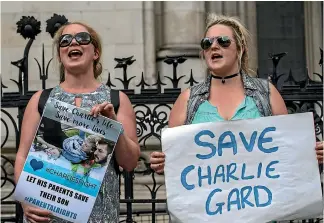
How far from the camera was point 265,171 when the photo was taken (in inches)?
178

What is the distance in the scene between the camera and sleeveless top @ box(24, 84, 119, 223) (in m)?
4.49

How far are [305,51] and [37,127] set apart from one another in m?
9.14

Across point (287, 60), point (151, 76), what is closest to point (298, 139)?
point (151, 76)

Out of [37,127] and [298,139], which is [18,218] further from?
[298,139]

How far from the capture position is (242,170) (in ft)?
14.9

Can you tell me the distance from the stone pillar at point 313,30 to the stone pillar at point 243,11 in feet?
2.77

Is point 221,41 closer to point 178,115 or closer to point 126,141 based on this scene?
point 178,115

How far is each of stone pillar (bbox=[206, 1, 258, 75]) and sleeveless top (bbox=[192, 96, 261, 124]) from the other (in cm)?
739

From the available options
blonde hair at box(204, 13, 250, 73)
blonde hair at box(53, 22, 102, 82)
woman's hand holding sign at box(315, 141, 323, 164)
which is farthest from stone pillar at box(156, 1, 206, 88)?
woman's hand holding sign at box(315, 141, 323, 164)

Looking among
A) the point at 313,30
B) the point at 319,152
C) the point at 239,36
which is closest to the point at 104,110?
the point at 239,36

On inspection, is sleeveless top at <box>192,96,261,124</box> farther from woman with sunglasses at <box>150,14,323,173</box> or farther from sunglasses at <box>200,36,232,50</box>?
sunglasses at <box>200,36,232,50</box>

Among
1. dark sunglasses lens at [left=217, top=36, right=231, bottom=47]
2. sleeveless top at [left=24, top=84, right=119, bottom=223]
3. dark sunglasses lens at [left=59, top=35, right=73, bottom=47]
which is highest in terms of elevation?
dark sunglasses lens at [left=59, top=35, right=73, bottom=47]

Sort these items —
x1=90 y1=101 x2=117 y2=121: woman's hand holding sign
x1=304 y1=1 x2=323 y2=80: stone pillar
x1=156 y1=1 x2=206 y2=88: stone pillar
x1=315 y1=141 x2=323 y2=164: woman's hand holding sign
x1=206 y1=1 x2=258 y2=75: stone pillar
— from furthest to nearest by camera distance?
x1=304 y1=1 x2=323 y2=80: stone pillar
x1=206 y1=1 x2=258 y2=75: stone pillar
x1=156 y1=1 x2=206 y2=88: stone pillar
x1=315 y1=141 x2=323 y2=164: woman's hand holding sign
x1=90 y1=101 x2=117 y2=121: woman's hand holding sign

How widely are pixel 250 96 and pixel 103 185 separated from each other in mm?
934
